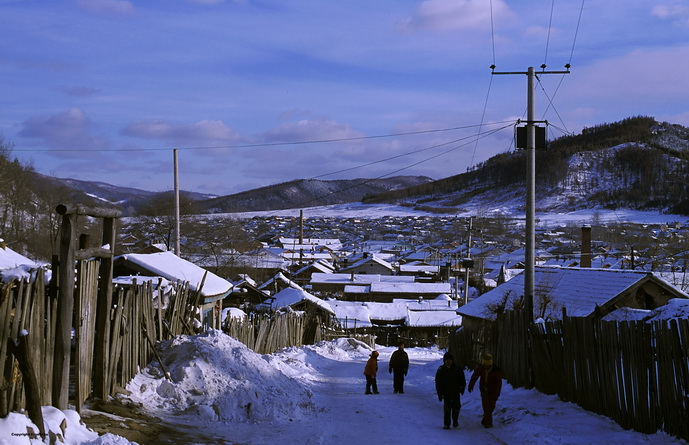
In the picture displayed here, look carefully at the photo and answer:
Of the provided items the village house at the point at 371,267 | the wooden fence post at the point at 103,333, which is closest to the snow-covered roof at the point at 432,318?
the village house at the point at 371,267

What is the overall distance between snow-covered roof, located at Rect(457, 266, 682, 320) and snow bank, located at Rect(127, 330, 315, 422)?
44.0ft

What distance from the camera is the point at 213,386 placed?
11.5 m

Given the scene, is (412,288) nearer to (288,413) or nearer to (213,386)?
(288,413)

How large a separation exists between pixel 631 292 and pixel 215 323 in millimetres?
16439

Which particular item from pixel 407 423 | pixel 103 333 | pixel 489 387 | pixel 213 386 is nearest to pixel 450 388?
pixel 489 387

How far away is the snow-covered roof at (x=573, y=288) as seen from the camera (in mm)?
26547

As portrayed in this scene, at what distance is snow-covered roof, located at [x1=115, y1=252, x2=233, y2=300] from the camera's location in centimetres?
2247

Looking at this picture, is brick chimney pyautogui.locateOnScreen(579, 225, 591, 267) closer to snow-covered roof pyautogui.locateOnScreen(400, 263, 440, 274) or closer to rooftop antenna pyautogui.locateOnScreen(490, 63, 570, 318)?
rooftop antenna pyautogui.locateOnScreen(490, 63, 570, 318)

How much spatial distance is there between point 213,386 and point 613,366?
659cm

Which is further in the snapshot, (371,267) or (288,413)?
(371,267)

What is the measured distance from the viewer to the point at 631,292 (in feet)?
88.2

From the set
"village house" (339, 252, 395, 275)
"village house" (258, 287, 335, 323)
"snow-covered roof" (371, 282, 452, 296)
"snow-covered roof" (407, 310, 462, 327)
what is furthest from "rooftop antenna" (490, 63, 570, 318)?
"village house" (339, 252, 395, 275)

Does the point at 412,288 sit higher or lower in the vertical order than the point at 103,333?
higher

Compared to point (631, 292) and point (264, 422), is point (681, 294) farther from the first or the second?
point (264, 422)
